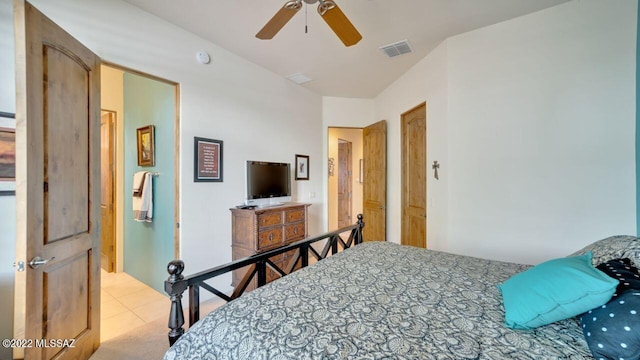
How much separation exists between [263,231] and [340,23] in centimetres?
210

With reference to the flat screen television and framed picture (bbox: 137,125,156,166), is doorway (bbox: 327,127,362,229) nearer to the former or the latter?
the flat screen television

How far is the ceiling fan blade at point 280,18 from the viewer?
168 cm

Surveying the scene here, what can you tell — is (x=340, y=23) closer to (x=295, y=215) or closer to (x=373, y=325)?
(x=373, y=325)

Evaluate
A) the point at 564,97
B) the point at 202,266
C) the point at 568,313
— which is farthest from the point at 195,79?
the point at 564,97

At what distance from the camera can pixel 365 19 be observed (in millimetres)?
2402

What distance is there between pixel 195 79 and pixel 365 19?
1.81 meters

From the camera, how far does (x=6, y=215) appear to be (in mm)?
1646

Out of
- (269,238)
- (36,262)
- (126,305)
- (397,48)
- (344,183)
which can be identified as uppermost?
(397,48)

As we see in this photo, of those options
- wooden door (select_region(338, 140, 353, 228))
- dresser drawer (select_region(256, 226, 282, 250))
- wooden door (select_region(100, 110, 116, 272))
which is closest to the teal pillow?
dresser drawer (select_region(256, 226, 282, 250))

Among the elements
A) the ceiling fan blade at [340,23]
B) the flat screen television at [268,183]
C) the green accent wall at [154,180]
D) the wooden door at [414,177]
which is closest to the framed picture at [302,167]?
the flat screen television at [268,183]

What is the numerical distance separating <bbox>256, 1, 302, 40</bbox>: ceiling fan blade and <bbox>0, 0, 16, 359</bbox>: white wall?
5.04 feet

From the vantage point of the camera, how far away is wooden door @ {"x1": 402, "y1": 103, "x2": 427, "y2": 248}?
3.40 m

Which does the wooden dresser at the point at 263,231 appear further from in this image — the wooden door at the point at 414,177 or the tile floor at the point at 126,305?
the wooden door at the point at 414,177

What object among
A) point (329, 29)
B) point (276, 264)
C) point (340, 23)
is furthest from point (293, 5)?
point (276, 264)
